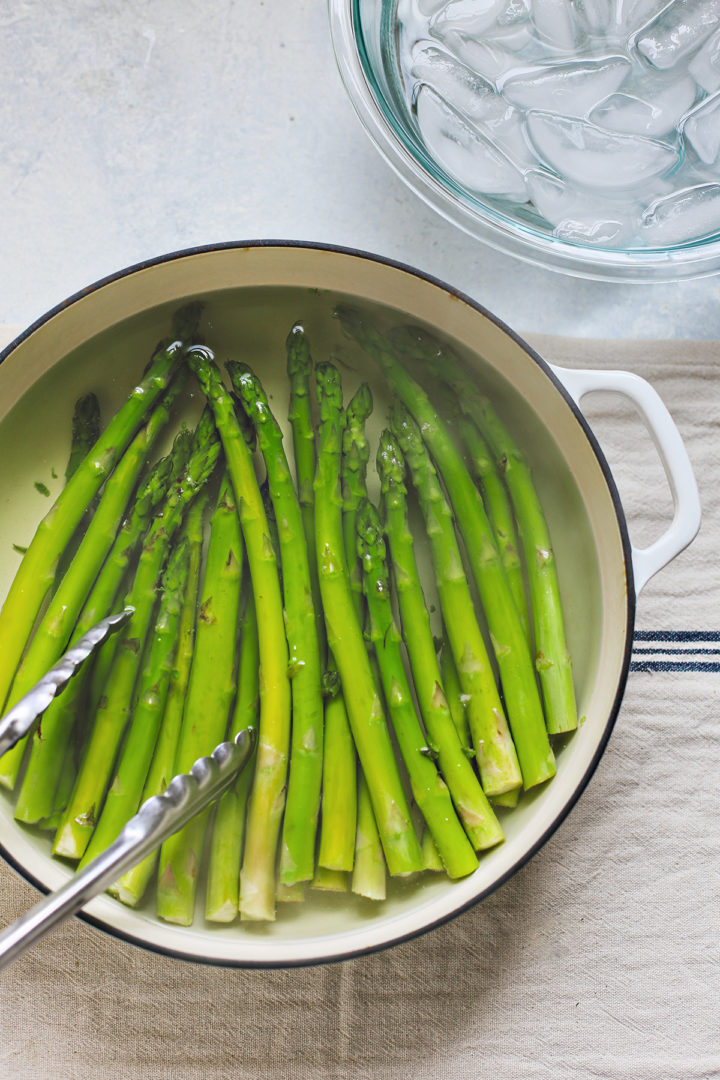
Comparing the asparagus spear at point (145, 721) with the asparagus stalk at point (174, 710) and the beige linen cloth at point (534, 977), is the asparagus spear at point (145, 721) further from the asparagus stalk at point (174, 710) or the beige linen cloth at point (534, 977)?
the beige linen cloth at point (534, 977)

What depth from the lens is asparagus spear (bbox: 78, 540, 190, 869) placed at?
79 cm

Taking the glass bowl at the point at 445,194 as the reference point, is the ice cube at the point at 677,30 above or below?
above

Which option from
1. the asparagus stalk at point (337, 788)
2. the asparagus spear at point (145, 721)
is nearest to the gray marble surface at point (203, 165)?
the asparagus spear at point (145, 721)

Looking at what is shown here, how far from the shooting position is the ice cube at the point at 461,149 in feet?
2.69

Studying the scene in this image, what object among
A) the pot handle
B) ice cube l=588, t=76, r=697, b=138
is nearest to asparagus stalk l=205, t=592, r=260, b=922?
the pot handle

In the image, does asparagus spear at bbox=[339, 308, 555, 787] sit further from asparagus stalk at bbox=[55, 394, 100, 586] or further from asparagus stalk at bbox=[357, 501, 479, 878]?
asparagus stalk at bbox=[55, 394, 100, 586]

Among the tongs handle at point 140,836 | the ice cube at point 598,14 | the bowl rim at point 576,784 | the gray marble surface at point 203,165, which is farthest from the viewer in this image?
the gray marble surface at point 203,165

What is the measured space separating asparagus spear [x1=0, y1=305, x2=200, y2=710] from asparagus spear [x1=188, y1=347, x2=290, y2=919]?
16cm

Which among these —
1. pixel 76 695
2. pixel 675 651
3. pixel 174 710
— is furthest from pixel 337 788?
pixel 675 651

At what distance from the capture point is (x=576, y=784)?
2.45 ft

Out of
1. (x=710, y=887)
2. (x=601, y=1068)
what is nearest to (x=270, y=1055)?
(x=601, y=1068)

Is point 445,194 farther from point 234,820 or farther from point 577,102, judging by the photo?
point 234,820

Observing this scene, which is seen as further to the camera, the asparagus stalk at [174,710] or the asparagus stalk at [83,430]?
the asparagus stalk at [83,430]

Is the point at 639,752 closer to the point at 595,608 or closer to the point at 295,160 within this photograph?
the point at 595,608
